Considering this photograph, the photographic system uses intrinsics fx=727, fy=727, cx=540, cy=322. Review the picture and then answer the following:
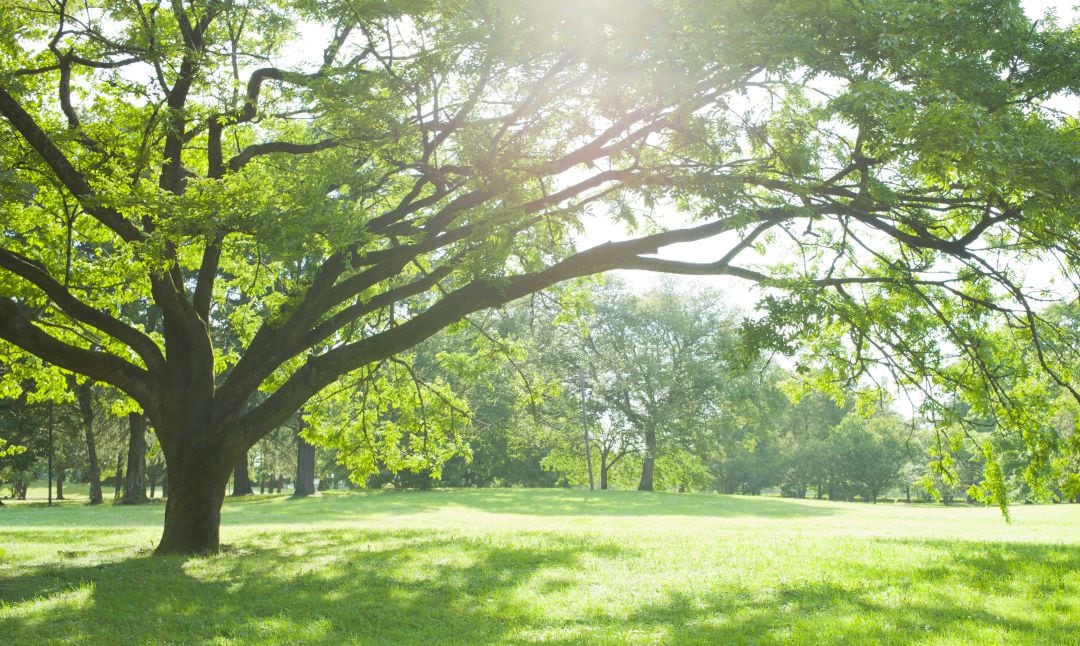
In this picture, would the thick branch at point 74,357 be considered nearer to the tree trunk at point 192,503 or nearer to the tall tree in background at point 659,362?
the tree trunk at point 192,503

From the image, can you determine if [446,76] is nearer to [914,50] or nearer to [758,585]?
[914,50]

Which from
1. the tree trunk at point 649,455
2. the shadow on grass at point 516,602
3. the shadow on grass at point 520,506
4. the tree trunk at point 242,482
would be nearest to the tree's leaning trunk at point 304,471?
the shadow on grass at point 520,506

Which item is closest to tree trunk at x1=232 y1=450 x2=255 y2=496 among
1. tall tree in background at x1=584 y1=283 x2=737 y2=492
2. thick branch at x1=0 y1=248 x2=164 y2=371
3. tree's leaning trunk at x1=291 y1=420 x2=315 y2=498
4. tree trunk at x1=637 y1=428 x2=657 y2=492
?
tree's leaning trunk at x1=291 y1=420 x2=315 y2=498

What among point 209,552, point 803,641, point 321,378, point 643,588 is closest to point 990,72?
point 803,641

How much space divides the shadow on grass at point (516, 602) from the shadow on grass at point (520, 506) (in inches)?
460

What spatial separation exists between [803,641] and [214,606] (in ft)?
20.9

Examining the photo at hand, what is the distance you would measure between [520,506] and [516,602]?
22.3m

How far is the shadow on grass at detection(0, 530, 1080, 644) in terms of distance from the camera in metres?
6.92

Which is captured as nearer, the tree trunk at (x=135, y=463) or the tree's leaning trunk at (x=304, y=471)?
the tree trunk at (x=135, y=463)

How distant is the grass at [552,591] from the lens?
23.0 feet

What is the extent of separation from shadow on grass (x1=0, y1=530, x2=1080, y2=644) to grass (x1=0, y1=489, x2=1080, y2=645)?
0.03 metres

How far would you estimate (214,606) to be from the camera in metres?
8.34

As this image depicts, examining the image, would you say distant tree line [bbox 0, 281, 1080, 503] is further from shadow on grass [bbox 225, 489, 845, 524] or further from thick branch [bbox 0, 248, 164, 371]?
thick branch [bbox 0, 248, 164, 371]

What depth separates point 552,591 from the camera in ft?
28.2
